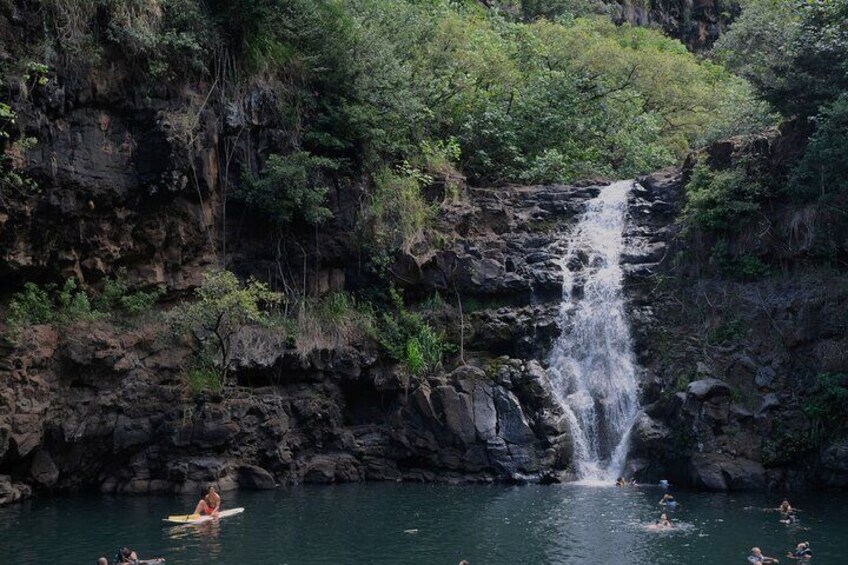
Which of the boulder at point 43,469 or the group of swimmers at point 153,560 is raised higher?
the boulder at point 43,469

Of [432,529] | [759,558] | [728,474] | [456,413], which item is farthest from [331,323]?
[759,558]

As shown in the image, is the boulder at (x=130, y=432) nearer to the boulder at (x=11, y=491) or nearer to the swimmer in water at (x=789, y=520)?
the boulder at (x=11, y=491)

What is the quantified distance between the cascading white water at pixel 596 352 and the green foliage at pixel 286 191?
33.3 feet

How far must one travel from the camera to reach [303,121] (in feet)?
126

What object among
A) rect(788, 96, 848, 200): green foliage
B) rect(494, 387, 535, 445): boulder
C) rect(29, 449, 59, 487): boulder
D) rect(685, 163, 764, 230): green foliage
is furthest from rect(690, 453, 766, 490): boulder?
rect(29, 449, 59, 487): boulder

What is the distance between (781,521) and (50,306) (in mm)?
23090

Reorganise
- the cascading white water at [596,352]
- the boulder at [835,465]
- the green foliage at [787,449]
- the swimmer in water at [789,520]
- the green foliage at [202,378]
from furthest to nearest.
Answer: the cascading white water at [596,352] → the green foliage at [202,378] → the green foliage at [787,449] → the boulder at [835,465] → the swimmer in water at [789,520]

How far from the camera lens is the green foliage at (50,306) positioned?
98.6ft

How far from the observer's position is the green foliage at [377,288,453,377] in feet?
114

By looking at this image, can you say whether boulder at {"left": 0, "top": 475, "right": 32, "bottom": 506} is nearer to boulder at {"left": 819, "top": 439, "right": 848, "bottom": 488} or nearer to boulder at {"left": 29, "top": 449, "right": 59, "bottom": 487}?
boulder at {"left": 29, "top": 449, "right": 59, "bottom": 487}

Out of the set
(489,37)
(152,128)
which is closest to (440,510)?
(152,128)

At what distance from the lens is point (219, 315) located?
3086cm

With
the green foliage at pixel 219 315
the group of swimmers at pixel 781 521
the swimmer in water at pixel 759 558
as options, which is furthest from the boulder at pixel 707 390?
the green foliage at pixel 219 315

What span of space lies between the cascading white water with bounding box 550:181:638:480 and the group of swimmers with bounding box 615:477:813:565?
6.05 ft
